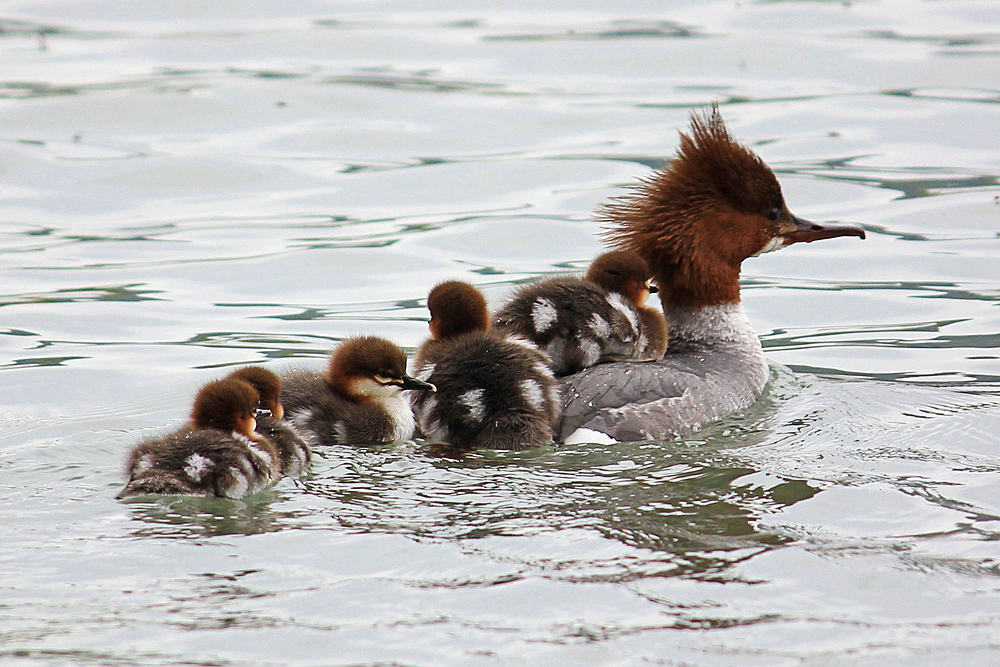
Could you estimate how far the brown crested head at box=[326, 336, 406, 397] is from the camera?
19.3 ft

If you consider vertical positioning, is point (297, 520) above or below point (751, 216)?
below

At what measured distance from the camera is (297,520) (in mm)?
5000

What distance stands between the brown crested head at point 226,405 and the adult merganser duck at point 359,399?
472mm

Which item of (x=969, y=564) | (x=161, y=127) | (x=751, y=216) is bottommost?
(x=969, y=564)

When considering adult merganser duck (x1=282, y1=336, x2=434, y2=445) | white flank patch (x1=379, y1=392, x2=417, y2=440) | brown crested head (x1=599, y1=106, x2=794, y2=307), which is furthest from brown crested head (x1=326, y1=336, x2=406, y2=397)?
brown crested head (x1=599, y1=106, x2=794, y2=307)

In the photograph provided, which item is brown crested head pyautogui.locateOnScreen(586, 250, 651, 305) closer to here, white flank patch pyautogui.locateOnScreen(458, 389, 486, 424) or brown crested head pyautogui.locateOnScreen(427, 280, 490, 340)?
brown crested head pyautogui.locateOnScreen(427, 280, 490, 340)

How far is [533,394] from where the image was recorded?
588 cm

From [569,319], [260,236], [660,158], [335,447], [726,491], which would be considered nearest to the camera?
[726,491]

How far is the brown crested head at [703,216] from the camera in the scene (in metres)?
6.77

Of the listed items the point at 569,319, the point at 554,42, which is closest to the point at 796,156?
the point at 554,42

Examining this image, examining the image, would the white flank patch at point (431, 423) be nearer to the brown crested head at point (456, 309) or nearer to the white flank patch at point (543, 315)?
Answer: the brown crested head at point (456, 309)

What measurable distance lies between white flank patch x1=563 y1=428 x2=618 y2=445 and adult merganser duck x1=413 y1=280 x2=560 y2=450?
0.10 meters

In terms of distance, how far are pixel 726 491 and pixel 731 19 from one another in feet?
39.9

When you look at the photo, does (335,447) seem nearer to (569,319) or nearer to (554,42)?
(569,319)
